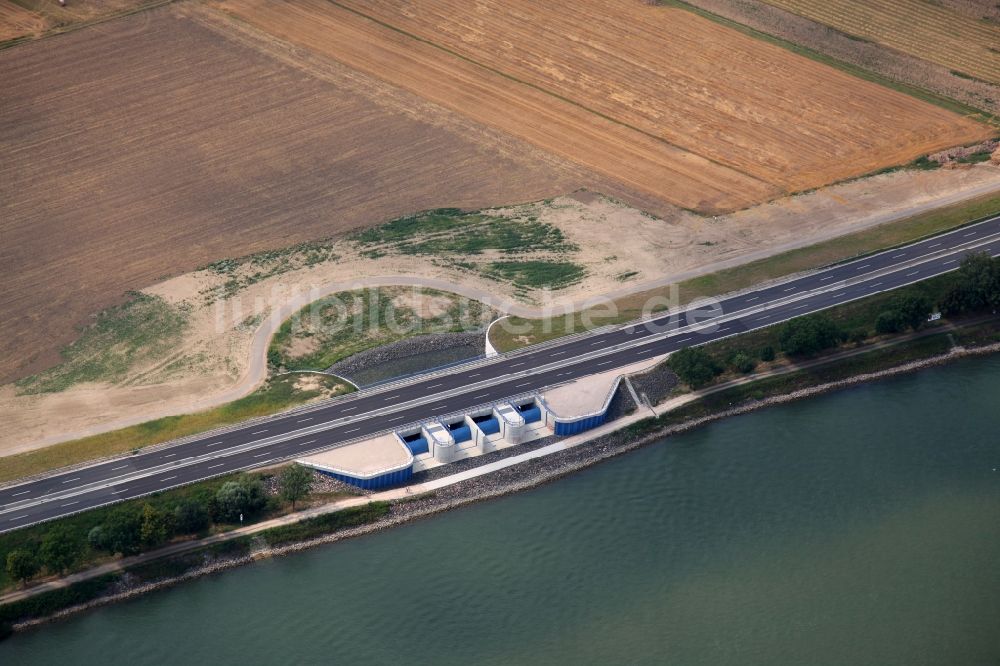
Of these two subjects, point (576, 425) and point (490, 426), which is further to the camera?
point (490, 426)

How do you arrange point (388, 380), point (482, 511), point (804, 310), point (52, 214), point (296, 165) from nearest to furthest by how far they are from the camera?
point (482, 511)
point (388, 380)
point (804, 310)
point (52, 214)
point (296, 165)

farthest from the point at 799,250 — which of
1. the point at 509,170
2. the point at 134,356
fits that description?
the point at 134,356

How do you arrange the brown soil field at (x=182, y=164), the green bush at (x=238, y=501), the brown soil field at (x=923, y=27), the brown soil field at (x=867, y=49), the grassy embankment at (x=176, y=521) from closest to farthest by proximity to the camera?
the grassy embankment at (x=176, y=521), the green bush at (x=238, y=501), the brown soil field at (x=182, y=164), the brown soil field at (x=867, y=49), the brown soil field at (x=923, y=27)

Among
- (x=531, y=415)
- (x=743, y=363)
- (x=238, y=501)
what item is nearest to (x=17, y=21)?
(x=238, y=501)

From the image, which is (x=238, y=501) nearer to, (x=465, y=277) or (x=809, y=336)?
(x=465, y=277)

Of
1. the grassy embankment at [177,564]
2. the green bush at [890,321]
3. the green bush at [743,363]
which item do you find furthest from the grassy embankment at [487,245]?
the grassy embankment at [177,564]

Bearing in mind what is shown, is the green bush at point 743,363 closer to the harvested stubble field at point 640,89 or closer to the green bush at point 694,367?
the green bush at point 694,367

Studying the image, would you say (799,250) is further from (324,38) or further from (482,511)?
(324,38)
